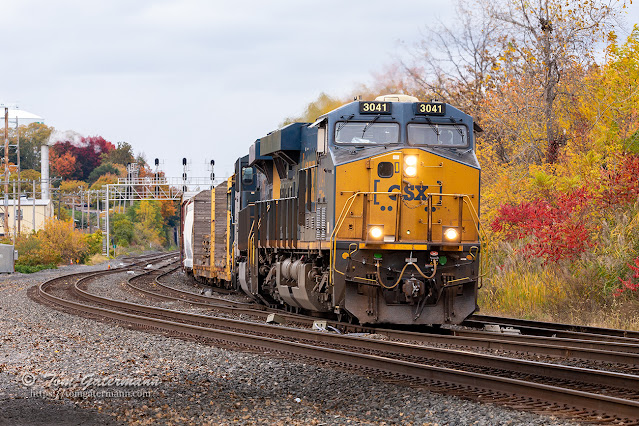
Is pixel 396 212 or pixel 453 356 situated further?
pixel 396 212

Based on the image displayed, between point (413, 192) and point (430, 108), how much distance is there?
140cm

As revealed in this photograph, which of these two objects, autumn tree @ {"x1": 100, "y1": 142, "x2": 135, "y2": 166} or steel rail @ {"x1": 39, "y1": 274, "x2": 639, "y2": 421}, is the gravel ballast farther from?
autumn tree @ {"x1": 100, "y1": 142, "x2": 135, "y2": 166}

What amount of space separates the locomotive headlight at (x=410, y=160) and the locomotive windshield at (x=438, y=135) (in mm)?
348

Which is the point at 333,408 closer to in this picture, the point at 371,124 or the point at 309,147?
the point at 371,124

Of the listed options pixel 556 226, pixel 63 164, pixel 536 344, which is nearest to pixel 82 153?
pixel 63 164

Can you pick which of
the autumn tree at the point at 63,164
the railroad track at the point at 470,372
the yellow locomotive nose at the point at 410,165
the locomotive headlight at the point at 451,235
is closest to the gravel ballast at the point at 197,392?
the railroad track at the point at 470,372

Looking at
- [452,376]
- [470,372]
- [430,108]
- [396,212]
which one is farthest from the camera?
[430,108]

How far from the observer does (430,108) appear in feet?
40.0

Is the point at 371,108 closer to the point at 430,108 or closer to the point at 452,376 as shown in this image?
the point at 430,108

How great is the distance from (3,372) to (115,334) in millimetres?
3801

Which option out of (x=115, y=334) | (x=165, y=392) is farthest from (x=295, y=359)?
Answer: (x=115, y=334)

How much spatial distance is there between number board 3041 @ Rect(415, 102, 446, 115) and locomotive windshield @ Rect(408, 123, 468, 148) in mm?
186

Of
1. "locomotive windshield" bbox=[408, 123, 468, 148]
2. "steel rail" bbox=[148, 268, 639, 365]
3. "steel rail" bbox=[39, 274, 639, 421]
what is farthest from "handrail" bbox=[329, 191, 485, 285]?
"steel rail" bbox=[39, 274, 639, 421]

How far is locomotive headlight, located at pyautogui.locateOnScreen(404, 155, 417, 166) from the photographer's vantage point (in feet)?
38.6
